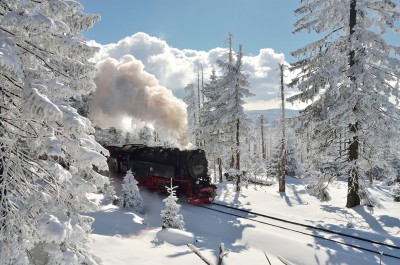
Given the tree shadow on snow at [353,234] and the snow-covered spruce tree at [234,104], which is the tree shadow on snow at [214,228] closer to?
the tree shadow on snow at [353,234]

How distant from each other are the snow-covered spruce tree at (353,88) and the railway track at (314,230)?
3.81 meters

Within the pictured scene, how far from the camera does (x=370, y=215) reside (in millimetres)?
16719

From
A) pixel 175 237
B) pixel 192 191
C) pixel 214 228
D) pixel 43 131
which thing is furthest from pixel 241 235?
pixel 43 131

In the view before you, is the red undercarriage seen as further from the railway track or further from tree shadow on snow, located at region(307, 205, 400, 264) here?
tree shadow on snow, located at region(307, 205, 400, 264)

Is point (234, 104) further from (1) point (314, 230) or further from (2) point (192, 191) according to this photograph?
(1) point (314, 230)

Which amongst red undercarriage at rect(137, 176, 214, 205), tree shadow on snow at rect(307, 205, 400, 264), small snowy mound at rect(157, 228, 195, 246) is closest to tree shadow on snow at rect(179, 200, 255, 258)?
small snowy mound at rect(157, 228, 195, 246)

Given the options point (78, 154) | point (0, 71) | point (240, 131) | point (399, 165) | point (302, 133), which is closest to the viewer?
point (0, 71)

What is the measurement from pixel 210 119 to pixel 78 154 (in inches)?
1000

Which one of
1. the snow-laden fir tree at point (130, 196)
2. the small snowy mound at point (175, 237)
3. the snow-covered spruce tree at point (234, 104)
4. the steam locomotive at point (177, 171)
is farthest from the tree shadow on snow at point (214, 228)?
the snow-covered spruce tree at point (234, 104)

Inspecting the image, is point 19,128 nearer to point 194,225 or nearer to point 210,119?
point 194,225

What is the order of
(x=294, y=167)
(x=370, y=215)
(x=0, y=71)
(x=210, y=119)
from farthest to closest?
1. (x=294, y=167)
2. (x=210, y=119)
3. (x=370, y=215)
4. (x=0, y=71)

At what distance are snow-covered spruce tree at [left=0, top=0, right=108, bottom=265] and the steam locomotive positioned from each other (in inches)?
526

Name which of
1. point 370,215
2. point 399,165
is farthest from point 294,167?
point 370,215

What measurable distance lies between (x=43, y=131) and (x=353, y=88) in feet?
49.2
